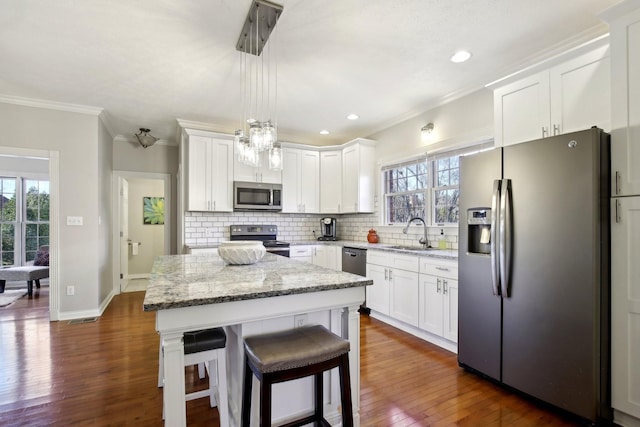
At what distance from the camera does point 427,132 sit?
12.4ft

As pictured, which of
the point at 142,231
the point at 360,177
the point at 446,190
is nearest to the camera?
the point at 446,190

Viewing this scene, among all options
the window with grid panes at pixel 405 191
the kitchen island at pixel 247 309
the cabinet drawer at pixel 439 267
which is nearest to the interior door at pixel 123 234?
the kitchen island at pixel 247 309

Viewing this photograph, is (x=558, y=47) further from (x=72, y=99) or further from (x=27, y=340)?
(x=27, y=340)

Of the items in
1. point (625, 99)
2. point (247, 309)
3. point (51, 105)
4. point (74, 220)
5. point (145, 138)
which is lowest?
point (247, 309)

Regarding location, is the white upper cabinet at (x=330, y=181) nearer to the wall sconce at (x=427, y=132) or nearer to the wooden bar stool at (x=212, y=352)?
the wall sconce at (x=427, y=132)

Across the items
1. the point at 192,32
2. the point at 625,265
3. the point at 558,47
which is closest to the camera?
the point at 625,265

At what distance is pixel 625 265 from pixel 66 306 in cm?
537

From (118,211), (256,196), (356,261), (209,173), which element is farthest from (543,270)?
(118,211)

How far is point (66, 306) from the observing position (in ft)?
12.6

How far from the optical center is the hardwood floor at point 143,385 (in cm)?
194

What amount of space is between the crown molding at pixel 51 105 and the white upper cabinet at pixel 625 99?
495 cm

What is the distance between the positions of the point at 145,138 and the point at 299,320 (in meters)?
4.48

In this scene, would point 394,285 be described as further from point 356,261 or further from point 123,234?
point 123,234

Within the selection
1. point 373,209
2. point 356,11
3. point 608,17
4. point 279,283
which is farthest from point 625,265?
point 373,209
